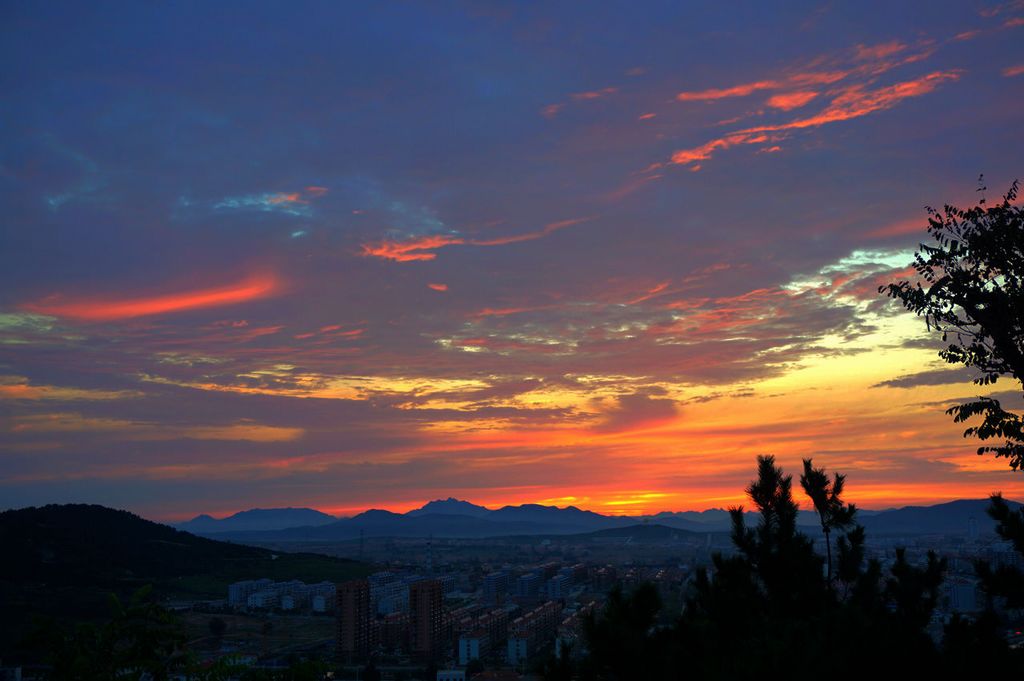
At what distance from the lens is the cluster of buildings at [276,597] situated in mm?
97875

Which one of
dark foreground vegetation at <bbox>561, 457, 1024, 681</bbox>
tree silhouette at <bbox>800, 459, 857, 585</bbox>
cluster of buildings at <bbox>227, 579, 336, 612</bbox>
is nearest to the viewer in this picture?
dark foreground vegetation at <bbox>561, 457, 1024, 681</bbox>

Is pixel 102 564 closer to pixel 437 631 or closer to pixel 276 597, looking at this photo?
pixel 276 597

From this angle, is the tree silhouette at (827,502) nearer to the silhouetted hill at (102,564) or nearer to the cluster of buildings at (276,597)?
the silhouetted hill at (102,564)

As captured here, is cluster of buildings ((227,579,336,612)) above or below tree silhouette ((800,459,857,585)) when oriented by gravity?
below

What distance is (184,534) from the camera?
15150 centimetres

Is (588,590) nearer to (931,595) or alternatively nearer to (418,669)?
(418,669)

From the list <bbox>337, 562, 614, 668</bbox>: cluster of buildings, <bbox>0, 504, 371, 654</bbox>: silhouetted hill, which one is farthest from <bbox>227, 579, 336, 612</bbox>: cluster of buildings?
<bbox>337, 562, 614, 668</bbox>: cluster of buildings

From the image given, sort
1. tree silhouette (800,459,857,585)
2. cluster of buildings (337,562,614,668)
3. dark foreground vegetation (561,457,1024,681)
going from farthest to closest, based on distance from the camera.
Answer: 1. cluster of buildings (337,562,614,668)
2. tree silhouette (800,459,857,585)
3. dark foreground vegetation (561,457,1024,681)

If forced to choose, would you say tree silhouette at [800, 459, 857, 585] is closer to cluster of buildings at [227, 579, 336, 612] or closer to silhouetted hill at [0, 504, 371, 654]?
silhouetted hill at [0, 504, 371, 654]

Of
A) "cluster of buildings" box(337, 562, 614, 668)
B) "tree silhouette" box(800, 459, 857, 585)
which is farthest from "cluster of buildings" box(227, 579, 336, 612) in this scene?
"tree silhouette" box(800, 459, 857, 585)

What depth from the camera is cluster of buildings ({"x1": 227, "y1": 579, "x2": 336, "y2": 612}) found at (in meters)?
97.9

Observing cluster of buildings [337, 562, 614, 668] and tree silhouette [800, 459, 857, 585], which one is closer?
tree silhouette [800, 459, 857, 585]

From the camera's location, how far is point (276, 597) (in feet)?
332

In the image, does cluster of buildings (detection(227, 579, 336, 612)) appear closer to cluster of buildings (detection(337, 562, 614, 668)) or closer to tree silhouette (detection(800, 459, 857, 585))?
cluster of buildings (detection(337, 562, 614, 668))
